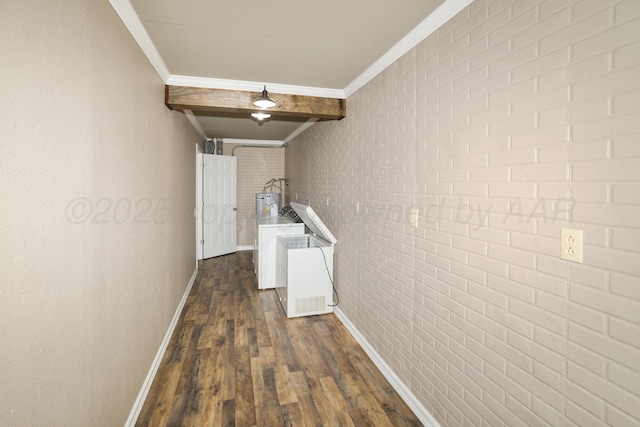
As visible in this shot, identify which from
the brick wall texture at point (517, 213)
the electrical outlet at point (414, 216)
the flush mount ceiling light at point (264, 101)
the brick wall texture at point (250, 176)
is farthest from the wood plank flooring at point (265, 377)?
the brick wall texture at point (250, 176)

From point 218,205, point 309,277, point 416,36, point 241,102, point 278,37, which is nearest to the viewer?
point 416,36

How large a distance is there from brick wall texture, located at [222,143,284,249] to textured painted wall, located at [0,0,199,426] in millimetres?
4397

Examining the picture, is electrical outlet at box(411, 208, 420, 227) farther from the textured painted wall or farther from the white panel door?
the white panel door

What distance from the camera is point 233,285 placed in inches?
173

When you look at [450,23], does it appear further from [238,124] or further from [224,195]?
[224,195]

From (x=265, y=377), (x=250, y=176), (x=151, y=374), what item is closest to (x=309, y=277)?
(x=265, y=377)

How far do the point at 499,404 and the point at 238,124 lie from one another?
15.7ft

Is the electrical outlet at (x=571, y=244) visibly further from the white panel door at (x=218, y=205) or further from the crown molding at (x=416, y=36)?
the white panel door at (x=218, y=205)

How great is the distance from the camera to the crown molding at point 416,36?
1.67 metres

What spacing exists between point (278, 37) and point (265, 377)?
2.46 m

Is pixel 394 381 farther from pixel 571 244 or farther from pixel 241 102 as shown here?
pixel 241 102

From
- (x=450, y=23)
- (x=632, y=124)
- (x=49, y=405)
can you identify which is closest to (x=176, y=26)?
(x=450, y=23)

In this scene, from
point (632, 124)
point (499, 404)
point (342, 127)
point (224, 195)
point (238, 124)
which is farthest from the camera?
point (224, 195)

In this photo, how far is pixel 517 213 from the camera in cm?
131
